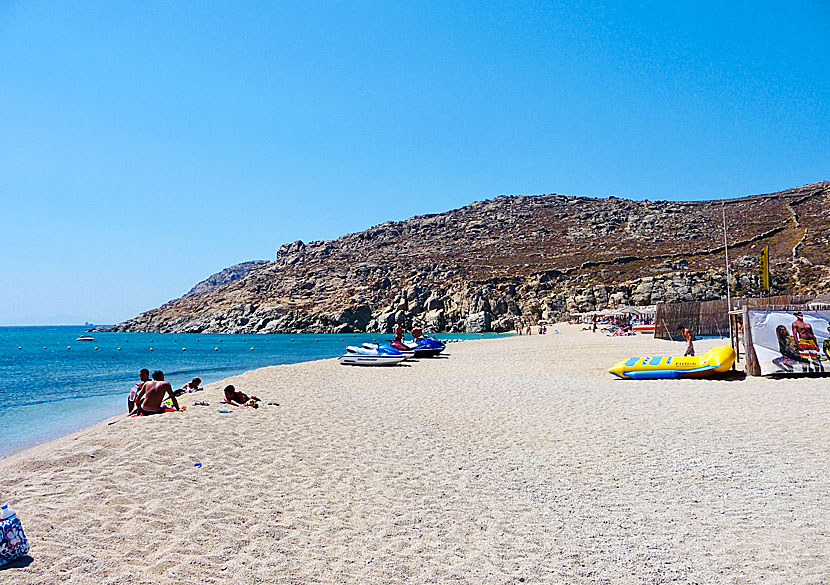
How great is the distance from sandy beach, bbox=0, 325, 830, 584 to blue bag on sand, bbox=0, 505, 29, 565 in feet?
0.36

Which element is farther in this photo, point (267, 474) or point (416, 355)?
point (416, 355)

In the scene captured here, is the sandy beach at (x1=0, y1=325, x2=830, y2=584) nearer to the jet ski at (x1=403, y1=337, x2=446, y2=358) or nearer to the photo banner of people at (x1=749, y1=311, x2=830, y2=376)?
the photo banner of people at (x1=749, y1=311, x2=830, y2=376)

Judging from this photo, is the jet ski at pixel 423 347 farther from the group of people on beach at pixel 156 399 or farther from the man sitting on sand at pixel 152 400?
the man sitting on sand at pixel 152 400

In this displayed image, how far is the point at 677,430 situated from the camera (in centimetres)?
837

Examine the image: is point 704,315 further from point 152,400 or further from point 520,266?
point 520,266

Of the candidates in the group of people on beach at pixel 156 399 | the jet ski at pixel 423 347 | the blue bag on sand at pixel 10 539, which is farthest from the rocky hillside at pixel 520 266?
the blue bag on sand at pixel 10 539

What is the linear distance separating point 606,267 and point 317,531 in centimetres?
7585

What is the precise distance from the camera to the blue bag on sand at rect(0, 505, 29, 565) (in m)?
3.91

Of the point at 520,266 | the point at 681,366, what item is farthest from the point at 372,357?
Result: the point at 520,266

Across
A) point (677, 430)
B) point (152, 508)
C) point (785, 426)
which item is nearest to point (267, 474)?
point (152, 508)

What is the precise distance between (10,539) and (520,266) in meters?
82.6

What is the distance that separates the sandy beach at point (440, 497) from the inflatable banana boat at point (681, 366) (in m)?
3.88

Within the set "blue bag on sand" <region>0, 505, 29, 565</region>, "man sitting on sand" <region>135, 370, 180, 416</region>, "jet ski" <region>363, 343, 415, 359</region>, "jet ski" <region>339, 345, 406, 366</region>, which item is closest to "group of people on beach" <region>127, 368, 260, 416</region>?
"man sitting on sand" <region>135, 370, 180, 416</region>

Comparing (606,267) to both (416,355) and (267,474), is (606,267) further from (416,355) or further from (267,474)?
(267,474)
